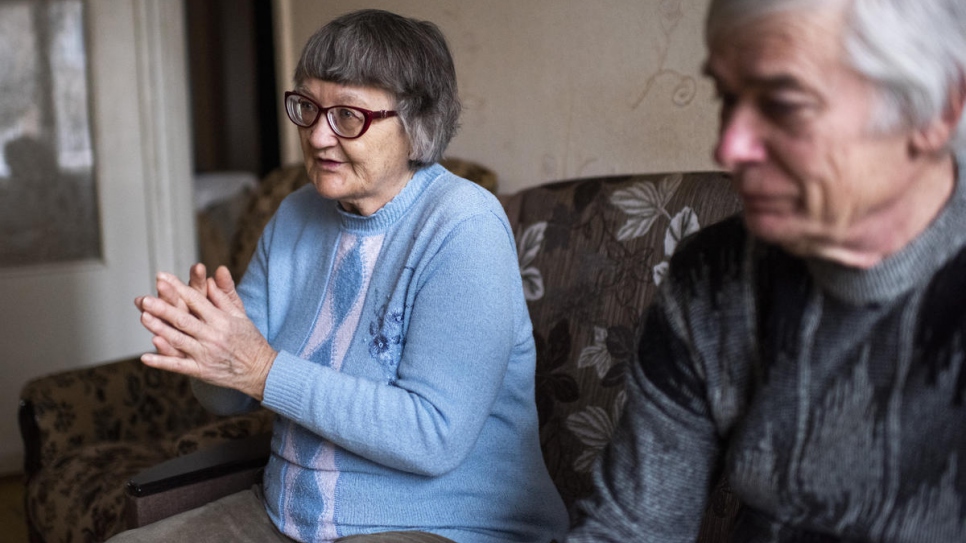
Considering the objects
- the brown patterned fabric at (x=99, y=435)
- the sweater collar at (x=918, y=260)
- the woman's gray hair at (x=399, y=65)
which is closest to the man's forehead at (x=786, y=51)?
the sweater collar at (x=918, y=260)

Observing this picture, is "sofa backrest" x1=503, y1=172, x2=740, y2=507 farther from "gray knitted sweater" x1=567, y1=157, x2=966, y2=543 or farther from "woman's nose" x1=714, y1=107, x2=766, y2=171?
"woman's nose" x1=714, y1=107, x2=766, y2=171

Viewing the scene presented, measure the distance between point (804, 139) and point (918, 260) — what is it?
0.50ft

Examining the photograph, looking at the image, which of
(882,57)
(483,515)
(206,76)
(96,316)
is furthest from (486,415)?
(206,76)

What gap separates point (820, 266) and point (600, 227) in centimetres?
82

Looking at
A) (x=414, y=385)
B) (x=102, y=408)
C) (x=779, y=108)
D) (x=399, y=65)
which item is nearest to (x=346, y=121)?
(x=399, y=65)

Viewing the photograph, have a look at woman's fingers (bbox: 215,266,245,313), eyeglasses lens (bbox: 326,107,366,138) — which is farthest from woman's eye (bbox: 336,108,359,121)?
woman's fingers (bbox: 215,266,245,313)

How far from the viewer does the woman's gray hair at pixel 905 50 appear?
683 mm

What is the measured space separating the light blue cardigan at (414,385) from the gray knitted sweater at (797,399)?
0.30 metres

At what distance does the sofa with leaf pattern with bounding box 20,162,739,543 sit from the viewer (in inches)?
59.8

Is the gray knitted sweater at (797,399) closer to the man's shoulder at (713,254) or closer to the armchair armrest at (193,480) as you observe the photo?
the man's shoulder at (713,254)

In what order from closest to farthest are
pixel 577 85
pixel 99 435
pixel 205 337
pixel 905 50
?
pixel 905 50 < pixel 205 337 < pixel 577 85 < pixel 99 435

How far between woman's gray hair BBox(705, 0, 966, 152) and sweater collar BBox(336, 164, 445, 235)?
77 cm

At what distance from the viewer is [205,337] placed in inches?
47.7

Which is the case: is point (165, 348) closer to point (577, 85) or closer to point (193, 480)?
point (193, 480)
